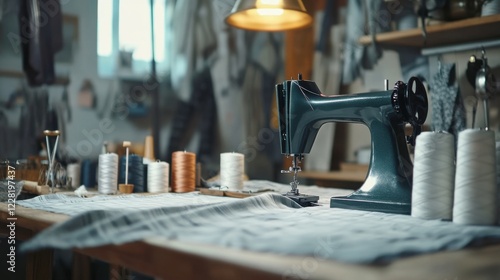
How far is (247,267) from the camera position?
30.5 inches

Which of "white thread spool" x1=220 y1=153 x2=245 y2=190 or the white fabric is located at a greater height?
"white thread spool" x1=220 y1=153 x2=245 y2=190

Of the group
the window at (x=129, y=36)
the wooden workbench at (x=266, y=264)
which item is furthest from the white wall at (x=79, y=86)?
the wooden workbench at (x=266, y=264)

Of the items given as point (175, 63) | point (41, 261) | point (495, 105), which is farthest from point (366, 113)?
point (175, 63)

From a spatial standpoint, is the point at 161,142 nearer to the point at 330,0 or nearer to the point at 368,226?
the point at 330,0

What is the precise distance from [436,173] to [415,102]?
291mm

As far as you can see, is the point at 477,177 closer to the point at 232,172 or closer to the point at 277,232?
the point at 277,232

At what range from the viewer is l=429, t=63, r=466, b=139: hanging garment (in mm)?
2385

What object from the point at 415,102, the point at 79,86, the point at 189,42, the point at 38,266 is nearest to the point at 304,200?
the point at 415,102

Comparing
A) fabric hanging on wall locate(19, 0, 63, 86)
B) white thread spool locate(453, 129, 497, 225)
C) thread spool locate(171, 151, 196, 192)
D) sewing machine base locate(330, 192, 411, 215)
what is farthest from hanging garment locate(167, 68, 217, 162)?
white thread spool locate(453, 129, 497, 225)

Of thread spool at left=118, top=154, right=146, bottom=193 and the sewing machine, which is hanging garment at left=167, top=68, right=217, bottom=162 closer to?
thread spool at left=118, top=154, right=146, bottom=193

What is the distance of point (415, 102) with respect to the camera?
1.39 m

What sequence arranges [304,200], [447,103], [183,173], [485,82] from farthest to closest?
[447,103] → [485,82] → [183,173] → [304,200]

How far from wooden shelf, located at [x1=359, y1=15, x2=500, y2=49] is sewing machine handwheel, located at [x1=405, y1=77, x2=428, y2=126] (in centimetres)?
104

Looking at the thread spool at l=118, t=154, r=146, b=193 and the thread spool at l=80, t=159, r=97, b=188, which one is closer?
the thread spool at l=118, t=154, r=146, b=193
